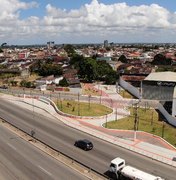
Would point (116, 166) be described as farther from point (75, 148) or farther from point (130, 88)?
point (130, 88)

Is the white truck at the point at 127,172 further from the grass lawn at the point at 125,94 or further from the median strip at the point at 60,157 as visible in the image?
the grass lawn at the point at 125,94

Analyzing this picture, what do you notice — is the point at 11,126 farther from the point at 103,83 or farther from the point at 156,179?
the point at 103,83

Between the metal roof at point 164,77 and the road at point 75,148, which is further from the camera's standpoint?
the metal roof at point 164,77

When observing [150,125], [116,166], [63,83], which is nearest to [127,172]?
[116,166]

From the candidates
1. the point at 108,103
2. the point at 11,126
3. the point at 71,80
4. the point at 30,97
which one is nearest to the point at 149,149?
the point at 11,126

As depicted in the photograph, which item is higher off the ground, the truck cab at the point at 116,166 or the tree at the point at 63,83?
the truck cab at the point at 116,166

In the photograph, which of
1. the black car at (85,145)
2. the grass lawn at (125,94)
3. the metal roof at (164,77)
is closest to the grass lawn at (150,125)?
the black car at (85,145)

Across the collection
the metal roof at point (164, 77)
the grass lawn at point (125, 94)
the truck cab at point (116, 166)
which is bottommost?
the grass lawn at point (125, 94)
